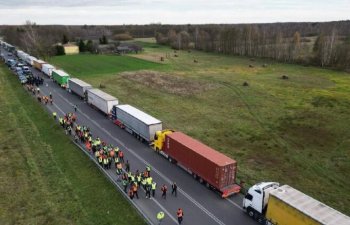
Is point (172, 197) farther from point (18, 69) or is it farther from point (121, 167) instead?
point (18, 69)

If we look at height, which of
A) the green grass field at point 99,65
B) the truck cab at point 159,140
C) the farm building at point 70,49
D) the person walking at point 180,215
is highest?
the farm building at point 70,49

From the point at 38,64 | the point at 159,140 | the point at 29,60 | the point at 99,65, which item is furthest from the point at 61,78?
the point at 159,140

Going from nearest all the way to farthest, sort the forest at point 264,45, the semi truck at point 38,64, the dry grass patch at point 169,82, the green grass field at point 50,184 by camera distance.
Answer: the green grass field at point 50,184 → the dry grass patch at point 169,82 → the semi truck at point 38,64 → the forest at point 264,45

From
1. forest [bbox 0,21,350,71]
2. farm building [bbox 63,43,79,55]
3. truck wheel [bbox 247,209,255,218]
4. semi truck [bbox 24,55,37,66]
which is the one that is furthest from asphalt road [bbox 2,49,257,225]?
farm building [bbox 63,43,79,55]

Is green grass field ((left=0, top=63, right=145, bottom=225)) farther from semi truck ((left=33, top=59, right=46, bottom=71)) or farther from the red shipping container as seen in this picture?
semi truck ((left=33, top=59, right=46, bottom=71))

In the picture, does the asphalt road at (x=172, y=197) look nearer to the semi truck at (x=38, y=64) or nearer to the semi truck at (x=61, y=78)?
the semi truck at (x=61, y=78)

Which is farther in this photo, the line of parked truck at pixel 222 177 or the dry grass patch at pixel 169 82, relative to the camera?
the dry grass patch at pixel 169 82

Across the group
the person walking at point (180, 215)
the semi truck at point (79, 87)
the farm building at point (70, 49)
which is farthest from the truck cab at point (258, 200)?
the farm building at point (70, 49)

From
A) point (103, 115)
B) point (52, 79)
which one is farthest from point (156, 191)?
point (52, 79)
